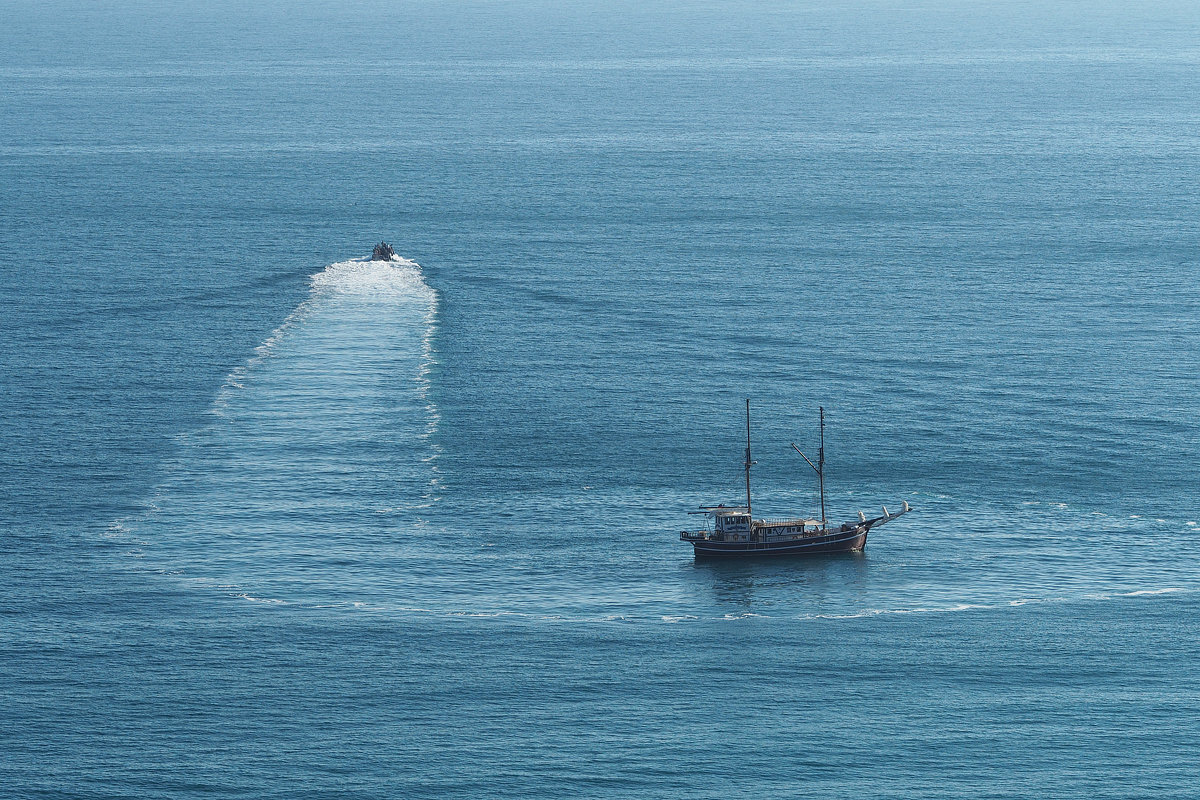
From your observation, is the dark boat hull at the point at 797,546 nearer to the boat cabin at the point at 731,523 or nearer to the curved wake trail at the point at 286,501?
the boat cabin at the point at 731,523

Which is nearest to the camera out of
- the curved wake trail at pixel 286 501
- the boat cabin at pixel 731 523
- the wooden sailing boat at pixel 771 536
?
the curved wake trail at pixel 286 501

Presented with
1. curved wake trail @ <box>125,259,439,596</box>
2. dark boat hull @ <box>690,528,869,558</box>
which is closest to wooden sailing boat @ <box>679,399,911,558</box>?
dark boat hull @ <box>690,528,869,558</box>

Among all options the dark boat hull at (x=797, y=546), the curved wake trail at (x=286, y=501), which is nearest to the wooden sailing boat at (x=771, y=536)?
the dark boat hull at (x=797, y=546)

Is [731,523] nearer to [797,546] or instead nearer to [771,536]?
[771,536]

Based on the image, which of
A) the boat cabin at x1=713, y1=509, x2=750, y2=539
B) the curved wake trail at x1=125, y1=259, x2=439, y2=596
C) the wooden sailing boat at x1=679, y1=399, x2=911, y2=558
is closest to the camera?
the curved wake trail at x1=125, y1=259, x2=439, y2=596

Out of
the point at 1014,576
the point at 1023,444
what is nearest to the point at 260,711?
the point at 1014,576

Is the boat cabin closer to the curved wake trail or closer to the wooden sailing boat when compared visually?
the wooden sailing boat

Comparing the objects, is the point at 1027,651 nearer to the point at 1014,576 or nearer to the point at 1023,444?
the point at 1014,576
